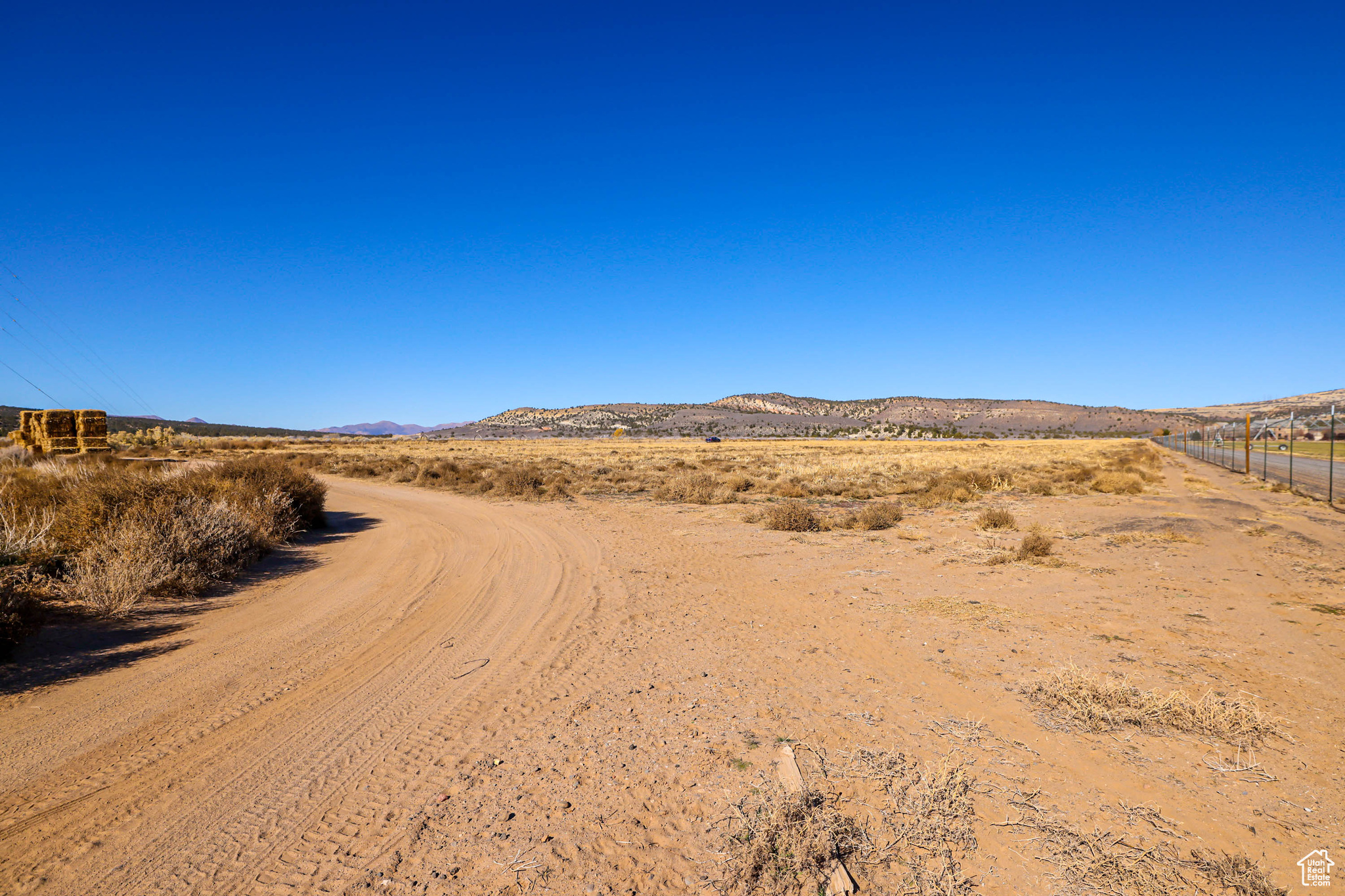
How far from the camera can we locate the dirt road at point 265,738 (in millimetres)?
3121

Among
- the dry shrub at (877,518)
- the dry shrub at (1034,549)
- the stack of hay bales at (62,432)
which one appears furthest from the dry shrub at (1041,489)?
the stack of hay bales at (62,432)

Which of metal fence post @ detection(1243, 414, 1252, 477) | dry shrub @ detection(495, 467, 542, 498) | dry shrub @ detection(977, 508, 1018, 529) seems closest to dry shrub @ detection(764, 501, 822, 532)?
dry shrub @ detection(977, 508, 1018, 529)

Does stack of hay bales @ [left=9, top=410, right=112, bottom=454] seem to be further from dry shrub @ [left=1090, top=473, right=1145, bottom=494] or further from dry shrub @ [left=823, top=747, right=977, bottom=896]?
dry shrub @ [left=1090, top=473, right=1145, bottom=494]

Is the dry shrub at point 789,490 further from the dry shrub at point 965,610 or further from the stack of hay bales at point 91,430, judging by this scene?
the stack of hay bales at point 91,430

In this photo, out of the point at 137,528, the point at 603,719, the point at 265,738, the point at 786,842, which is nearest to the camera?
the point at 786,842

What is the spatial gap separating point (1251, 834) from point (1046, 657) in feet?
9.03

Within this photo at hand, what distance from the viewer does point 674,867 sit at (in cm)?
314

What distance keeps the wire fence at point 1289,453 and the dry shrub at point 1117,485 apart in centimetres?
387

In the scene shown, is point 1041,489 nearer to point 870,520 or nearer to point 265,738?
point 870,520

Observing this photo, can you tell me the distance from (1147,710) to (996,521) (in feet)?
32.7

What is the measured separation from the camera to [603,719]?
4766mm

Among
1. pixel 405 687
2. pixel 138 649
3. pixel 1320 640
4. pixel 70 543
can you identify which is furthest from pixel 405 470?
pixel 1320 640

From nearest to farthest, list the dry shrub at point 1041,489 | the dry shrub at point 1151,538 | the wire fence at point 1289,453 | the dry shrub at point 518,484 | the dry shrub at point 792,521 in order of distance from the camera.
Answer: the dry shrub at point 1151,538, the dry shrub at point 792,521, the wire fence at point 1289,453, the dry shrub at point 518,484, the dry shrub at point 1041,489

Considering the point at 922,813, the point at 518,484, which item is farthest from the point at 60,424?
the point at 922,813
